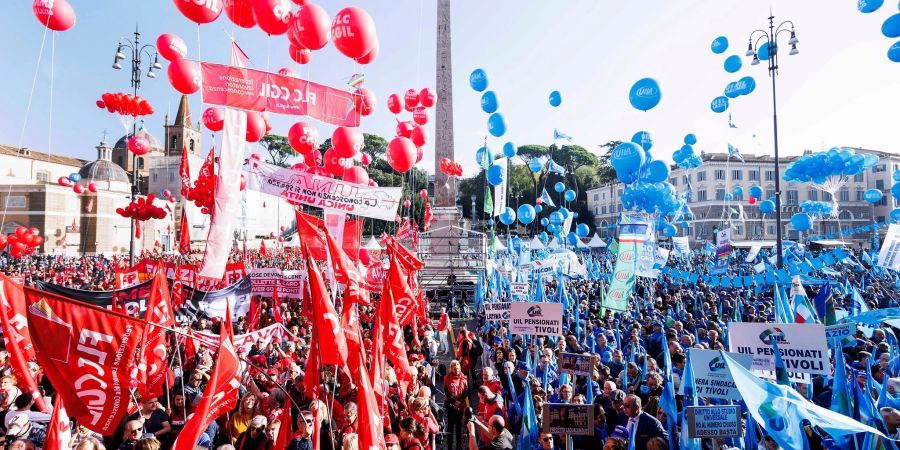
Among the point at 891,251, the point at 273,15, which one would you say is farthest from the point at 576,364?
the point at 891,251

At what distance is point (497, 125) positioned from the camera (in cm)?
2033

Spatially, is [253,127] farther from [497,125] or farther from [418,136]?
[497,125]

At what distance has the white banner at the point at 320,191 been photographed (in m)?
7.91

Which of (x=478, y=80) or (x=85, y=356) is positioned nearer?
(x=85, y=356)

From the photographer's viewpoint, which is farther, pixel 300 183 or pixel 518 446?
pixel 300 183

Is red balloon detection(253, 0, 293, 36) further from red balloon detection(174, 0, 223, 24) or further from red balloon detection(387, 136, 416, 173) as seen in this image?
red balloon detection(387, 136, 416, 173)

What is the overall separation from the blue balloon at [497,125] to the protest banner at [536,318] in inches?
489

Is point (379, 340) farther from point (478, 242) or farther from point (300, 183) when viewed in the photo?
point (478, 242)

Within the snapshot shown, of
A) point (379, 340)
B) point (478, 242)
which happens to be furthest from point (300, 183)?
point (478, 242)

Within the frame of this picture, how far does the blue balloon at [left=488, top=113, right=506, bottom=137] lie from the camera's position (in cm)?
2030

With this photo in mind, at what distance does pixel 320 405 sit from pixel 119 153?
77424 millimetres

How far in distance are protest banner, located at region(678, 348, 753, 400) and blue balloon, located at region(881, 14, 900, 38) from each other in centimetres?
952

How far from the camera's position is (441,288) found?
71.7 feet

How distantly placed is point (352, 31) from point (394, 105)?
8.43 metres
